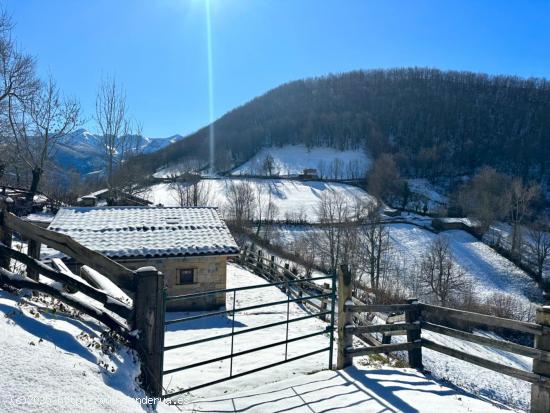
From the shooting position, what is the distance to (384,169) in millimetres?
67750

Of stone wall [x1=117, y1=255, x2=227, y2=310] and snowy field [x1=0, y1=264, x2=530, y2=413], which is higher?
snowy field [x1=0, y1=264, x2=530, y2=413]

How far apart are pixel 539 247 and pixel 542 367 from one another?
43180mm

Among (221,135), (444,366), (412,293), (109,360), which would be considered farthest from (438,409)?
(221,135)

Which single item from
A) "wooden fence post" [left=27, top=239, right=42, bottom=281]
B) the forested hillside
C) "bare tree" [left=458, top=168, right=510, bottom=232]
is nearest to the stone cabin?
"wooden fence post" [left=27, top=239, right=42, bottom=281]

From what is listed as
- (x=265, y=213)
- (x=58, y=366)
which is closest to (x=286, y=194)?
(x=265, y=213)

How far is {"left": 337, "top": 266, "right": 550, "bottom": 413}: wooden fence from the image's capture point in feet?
14.1

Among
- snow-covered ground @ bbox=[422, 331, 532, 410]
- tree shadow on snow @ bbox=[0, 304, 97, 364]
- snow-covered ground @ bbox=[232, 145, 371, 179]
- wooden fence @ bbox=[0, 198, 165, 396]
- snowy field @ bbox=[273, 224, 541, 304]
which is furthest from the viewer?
snow-covered ground @ bbox=[232, 145, 371, 179]

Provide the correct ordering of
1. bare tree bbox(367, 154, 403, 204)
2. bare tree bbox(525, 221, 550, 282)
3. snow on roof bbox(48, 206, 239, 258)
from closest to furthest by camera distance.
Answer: snow on roof bbox(48, 206, 239, 258)
bare tree bbox(525, 221, 550, 282)
bare tree bbox(367, 154, 403, 204)

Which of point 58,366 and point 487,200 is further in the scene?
point 487,200

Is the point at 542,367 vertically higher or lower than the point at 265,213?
higher

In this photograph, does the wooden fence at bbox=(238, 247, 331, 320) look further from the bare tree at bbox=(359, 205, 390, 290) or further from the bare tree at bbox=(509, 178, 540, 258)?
the bare tree at bbox=(509, 178, 540, 258)

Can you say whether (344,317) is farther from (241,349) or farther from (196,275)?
(196,275)

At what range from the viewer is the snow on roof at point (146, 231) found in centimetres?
1256

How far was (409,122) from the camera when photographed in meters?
116
